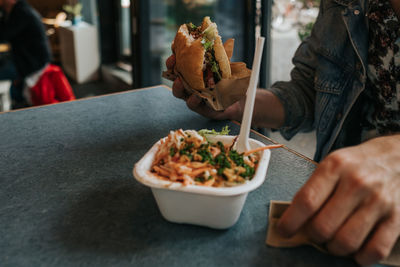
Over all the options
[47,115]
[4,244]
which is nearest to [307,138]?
[47,115]

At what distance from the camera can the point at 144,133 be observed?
47.1 inches

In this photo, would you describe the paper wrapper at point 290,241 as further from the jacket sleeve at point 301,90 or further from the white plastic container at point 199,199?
the jacket sleeve at point 301,90

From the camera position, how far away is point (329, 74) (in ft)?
4.31

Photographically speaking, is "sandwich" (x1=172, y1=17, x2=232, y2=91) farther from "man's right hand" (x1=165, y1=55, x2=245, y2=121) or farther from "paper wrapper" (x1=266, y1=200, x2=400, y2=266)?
"paper wrapper" (x1=266, y1=200, x2=400, y2=266)

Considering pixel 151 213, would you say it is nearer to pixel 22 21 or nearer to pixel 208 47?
pixel 208 47

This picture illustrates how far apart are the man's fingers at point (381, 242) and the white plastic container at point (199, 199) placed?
0.69ft

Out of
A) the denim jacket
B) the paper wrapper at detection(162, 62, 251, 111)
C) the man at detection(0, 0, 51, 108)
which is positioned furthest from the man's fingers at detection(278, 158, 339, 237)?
the man at detection(0, 0, 51, 108)

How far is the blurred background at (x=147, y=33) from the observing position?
2.48 meters

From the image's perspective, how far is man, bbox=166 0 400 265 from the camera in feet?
2.07

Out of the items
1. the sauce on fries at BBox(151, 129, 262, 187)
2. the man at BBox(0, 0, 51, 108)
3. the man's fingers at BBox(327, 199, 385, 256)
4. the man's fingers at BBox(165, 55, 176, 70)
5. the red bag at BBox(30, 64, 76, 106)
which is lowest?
the red bag at BBox(30, 64, 76, 106)

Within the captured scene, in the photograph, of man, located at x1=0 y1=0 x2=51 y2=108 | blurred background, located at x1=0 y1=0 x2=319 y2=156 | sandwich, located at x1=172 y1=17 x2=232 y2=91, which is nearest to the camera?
sandwich, located at x1=172 y1=17 x2=232 y2=91

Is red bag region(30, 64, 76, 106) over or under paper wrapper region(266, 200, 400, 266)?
under

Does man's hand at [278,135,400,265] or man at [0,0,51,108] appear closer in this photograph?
man's hand at [278,135,400,265]

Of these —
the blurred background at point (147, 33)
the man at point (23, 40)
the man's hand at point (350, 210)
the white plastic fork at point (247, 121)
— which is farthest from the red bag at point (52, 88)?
the man's hand at point (350, 210)
